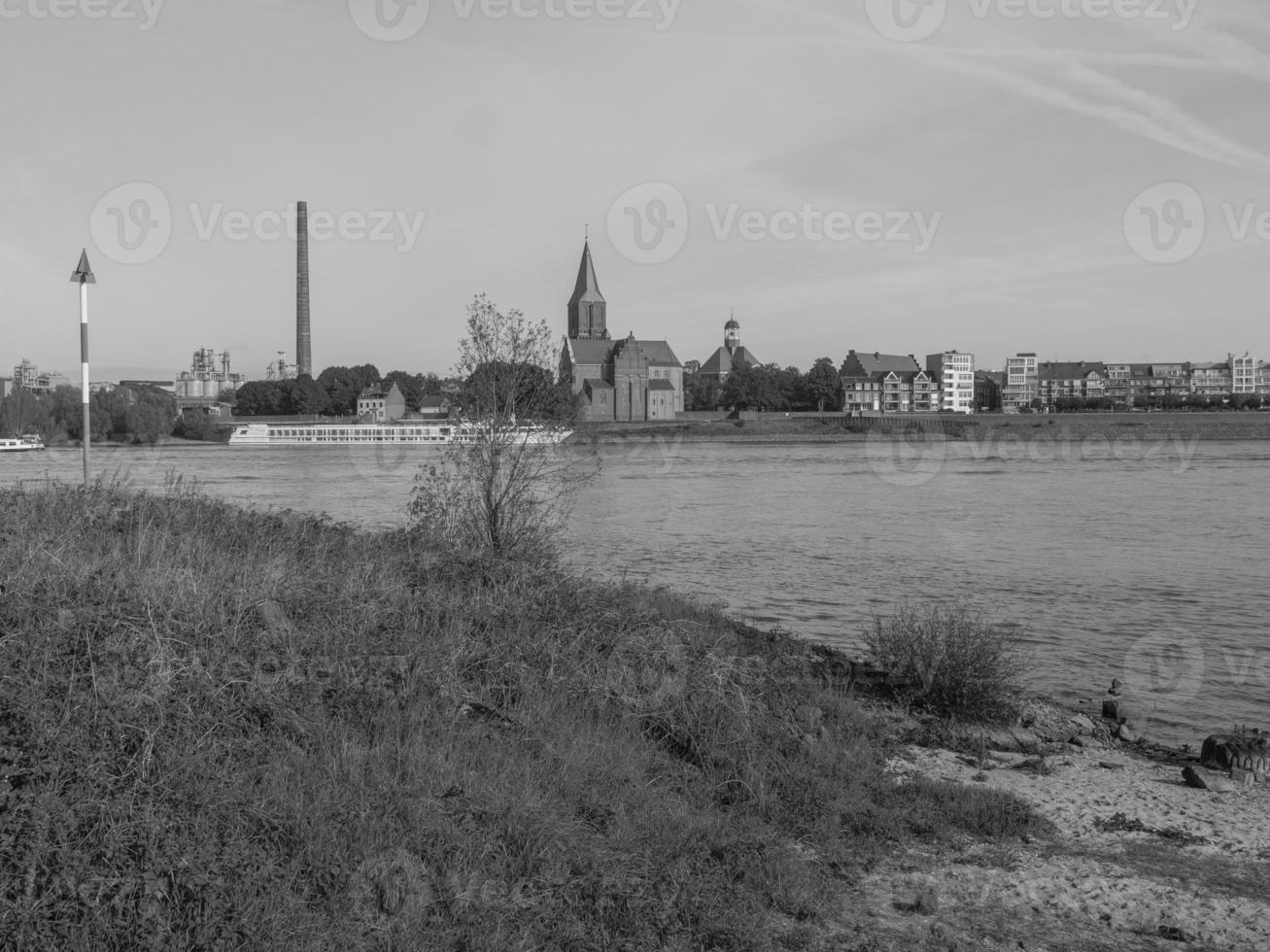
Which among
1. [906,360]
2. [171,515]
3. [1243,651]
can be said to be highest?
[906,360]

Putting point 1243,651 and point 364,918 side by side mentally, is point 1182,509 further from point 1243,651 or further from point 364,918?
point 364,918

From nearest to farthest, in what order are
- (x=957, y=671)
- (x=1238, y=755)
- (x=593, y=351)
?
(x=1238, y=755) → (x=957, y=671) → (x=593, y=351)

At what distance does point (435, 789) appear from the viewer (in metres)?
6.49

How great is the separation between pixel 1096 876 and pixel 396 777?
4.70m

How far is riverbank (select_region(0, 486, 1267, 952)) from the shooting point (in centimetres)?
519

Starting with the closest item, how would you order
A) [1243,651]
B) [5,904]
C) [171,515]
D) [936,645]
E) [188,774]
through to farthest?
[5,904], [188,774], [936,645], [171,515], [1243,651]

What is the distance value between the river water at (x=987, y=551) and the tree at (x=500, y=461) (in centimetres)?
380

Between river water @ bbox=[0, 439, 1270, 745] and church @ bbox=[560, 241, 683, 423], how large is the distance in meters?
103

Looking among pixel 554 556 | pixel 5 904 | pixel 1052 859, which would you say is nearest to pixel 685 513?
pixel 554 556

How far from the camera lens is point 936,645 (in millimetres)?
11742


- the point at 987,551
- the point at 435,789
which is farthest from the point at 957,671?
the point at 987,551

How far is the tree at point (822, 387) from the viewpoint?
168 m

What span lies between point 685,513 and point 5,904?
32188 mm

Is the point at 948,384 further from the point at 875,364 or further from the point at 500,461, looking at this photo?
the point at 500,461
